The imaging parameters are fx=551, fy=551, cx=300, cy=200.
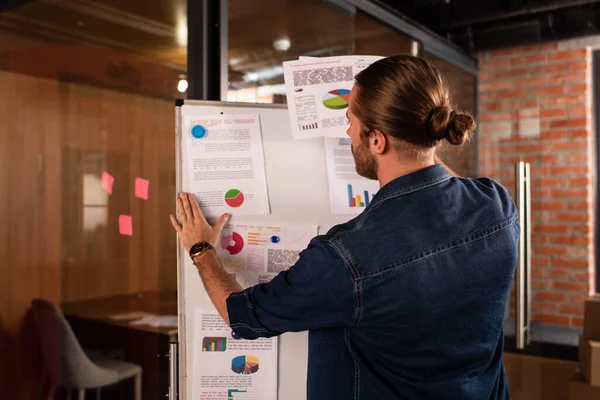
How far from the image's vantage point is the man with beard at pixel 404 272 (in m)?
1.02

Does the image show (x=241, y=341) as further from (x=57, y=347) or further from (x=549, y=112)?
(x=549, y=112)

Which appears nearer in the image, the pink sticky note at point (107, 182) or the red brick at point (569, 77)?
the pink sticky note at point (107, 182)

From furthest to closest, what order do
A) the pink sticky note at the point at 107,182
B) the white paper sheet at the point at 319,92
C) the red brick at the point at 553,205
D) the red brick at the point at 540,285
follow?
the red brick at the point at 553,205 < the red brick at the point at 540,285 < the pink sticky note at the point at 107,182 < the white paper sheet at the point at 319,92

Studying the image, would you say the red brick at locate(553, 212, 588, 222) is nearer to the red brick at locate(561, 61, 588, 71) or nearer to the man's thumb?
the red brick at locate(561, 61, 588, 71)

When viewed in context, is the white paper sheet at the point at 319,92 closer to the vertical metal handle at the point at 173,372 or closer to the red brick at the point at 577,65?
the vertical metal handle at the point at 173,372

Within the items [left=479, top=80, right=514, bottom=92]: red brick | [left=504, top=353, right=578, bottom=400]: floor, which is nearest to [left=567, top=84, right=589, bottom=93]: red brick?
[left=479, top=80, right=514, bottom=92]: red brick

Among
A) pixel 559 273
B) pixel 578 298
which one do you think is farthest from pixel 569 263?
pixel 578 298

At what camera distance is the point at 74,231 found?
2.54 metres

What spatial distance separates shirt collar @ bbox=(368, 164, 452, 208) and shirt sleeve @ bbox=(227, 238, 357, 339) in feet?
0.50

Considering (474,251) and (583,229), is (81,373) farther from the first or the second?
(583,229)

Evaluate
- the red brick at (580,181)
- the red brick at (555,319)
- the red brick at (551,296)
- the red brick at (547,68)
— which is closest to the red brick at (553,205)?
the red brick at (580,181)

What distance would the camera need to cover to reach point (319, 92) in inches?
60.7

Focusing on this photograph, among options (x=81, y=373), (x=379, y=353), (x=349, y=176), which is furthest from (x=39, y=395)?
(x=379, y=353)

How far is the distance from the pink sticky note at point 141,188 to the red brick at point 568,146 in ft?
7.91
